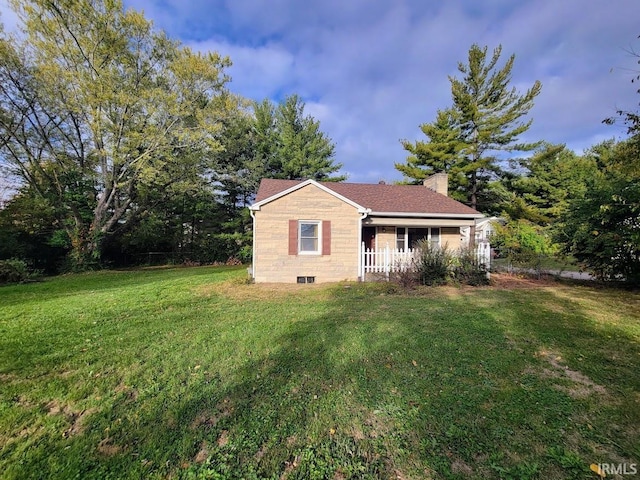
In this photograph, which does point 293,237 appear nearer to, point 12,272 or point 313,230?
point 313,230

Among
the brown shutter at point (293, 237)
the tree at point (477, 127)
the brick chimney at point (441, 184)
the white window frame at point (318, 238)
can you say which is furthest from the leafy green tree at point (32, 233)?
the tree at point (477, 127)

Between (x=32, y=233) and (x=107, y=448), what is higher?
(x=32, y=233)

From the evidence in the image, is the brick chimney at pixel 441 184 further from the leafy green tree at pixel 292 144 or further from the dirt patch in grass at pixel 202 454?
the dirt patch in grass at pixel 202 454

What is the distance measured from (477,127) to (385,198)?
1346 cm

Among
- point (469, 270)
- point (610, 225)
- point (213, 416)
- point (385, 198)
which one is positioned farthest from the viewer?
point (385, 198)

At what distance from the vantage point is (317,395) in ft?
10.9

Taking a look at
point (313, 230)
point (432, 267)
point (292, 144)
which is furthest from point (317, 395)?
point (292, 144)

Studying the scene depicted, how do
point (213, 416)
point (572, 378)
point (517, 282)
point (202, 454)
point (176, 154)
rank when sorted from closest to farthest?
point (202, 454)
point (213, 416)
point (572, 378)
point (517, 282)
point (176, 154)

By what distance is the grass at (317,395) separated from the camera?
240 centimetres

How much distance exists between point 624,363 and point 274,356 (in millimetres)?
4785

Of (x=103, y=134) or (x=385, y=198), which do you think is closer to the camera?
(x=385, y=198)

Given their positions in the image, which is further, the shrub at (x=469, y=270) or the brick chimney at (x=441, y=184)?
the brick chimney at (x=441, y=184)

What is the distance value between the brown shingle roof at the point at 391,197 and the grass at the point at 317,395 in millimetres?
7331

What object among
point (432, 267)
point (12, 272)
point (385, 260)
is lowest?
point (12, 272)
